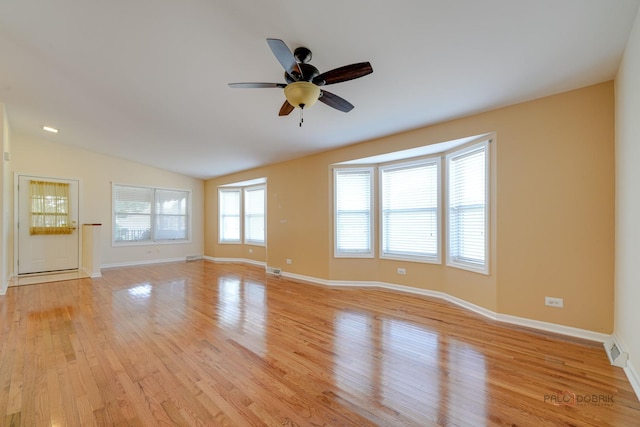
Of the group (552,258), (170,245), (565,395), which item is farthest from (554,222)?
(170,245)

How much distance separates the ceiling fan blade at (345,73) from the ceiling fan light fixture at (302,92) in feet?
0.29

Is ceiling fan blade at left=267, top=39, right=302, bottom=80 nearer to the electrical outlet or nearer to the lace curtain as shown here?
the electrical outlet

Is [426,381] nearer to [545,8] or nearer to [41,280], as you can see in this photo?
[545,8]

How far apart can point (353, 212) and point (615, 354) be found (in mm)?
3583

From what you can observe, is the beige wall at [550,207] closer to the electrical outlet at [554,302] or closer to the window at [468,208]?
the electrical outlet at [554,302]

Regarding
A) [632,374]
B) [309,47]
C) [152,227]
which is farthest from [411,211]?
[152,227]

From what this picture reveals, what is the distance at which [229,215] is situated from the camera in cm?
802

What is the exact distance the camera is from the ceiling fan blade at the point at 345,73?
2.09 meters

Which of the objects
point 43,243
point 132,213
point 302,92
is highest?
point 302,92

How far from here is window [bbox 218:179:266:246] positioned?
7.31m

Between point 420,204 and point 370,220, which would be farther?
point 370,220

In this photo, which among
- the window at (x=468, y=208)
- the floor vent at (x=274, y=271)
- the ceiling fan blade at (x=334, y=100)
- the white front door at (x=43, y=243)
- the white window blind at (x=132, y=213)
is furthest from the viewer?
the white window blind at (x=132, y=213)

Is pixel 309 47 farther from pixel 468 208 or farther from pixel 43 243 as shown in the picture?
pixel 43 243

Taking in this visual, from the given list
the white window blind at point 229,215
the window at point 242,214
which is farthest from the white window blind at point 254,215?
the white window blind at point 229,215
